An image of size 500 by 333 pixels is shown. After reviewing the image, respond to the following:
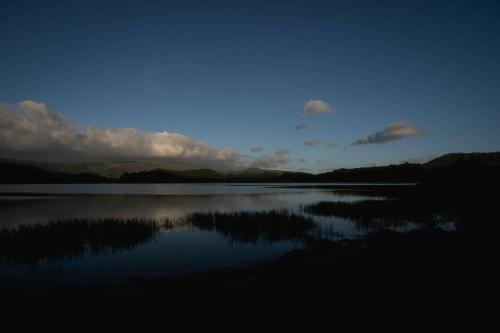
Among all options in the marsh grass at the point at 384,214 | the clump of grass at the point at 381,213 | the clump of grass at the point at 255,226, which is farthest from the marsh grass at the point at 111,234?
the clump of grass at the point at 381,213

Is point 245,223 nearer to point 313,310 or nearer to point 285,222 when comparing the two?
point 285,222

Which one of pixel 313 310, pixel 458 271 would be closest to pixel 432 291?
pixel 458 271

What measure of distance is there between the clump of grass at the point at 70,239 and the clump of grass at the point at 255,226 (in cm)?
640

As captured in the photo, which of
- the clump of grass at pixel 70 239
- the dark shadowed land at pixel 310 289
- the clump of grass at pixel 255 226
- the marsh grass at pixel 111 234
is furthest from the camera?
the clump of grass at pixel 255 226

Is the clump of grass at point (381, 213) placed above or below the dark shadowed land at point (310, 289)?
below

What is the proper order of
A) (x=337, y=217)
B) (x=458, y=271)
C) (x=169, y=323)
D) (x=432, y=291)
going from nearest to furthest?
(x=169, y=323) < (x=432, y=291) < (x=458, y=271) < (x=337, y=217)

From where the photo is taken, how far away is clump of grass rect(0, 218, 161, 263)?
2016 cm

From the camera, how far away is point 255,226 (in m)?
29.5

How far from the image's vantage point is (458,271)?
12.5 meters

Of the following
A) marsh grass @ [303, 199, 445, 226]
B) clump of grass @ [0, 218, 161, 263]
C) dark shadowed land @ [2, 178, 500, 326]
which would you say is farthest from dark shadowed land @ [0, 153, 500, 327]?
marsh grass @ [303, 199, 445, 226]

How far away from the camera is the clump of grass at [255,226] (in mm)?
25587

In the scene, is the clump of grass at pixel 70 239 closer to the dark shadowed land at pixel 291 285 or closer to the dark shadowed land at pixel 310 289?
the dark shadowed land at pixel 291 285

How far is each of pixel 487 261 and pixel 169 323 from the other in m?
16.2

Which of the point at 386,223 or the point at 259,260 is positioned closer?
the point at 259,260
